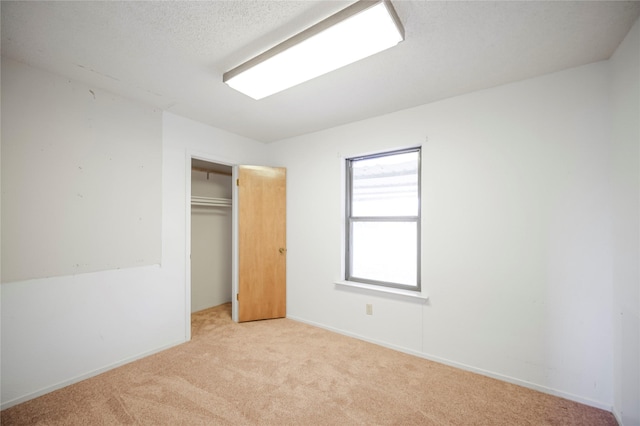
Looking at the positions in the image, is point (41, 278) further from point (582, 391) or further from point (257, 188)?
point (582, 391)

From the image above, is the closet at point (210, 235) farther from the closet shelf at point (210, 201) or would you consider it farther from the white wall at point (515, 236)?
the white wall at point (515, 236)

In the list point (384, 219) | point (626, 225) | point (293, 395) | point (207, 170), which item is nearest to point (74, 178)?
point (207, 170)

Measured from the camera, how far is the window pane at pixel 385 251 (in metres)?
2.79

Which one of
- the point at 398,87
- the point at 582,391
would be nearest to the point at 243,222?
the point at 398,87

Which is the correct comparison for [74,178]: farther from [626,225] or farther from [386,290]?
[626,225]

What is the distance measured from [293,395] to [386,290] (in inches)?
53.6

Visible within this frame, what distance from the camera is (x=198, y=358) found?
2.48 meters

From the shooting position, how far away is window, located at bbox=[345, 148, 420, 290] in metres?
2.79

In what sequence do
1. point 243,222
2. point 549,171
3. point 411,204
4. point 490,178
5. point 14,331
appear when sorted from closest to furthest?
point 14,331 → point 549,171 → point 490,178 → point 411,204 → point 243,222

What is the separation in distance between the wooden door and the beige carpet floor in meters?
0.86

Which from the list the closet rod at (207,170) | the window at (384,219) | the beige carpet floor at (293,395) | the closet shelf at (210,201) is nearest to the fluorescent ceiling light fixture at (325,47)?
the window at (384,219)

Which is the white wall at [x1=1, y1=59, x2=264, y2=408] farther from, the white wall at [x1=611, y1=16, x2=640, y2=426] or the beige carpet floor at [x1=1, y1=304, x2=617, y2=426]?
the white wall at [x1=611, y1=16, x2=640, y2=426]

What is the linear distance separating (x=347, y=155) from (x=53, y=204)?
2760 millimetres

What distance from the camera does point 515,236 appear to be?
84.3 inches
